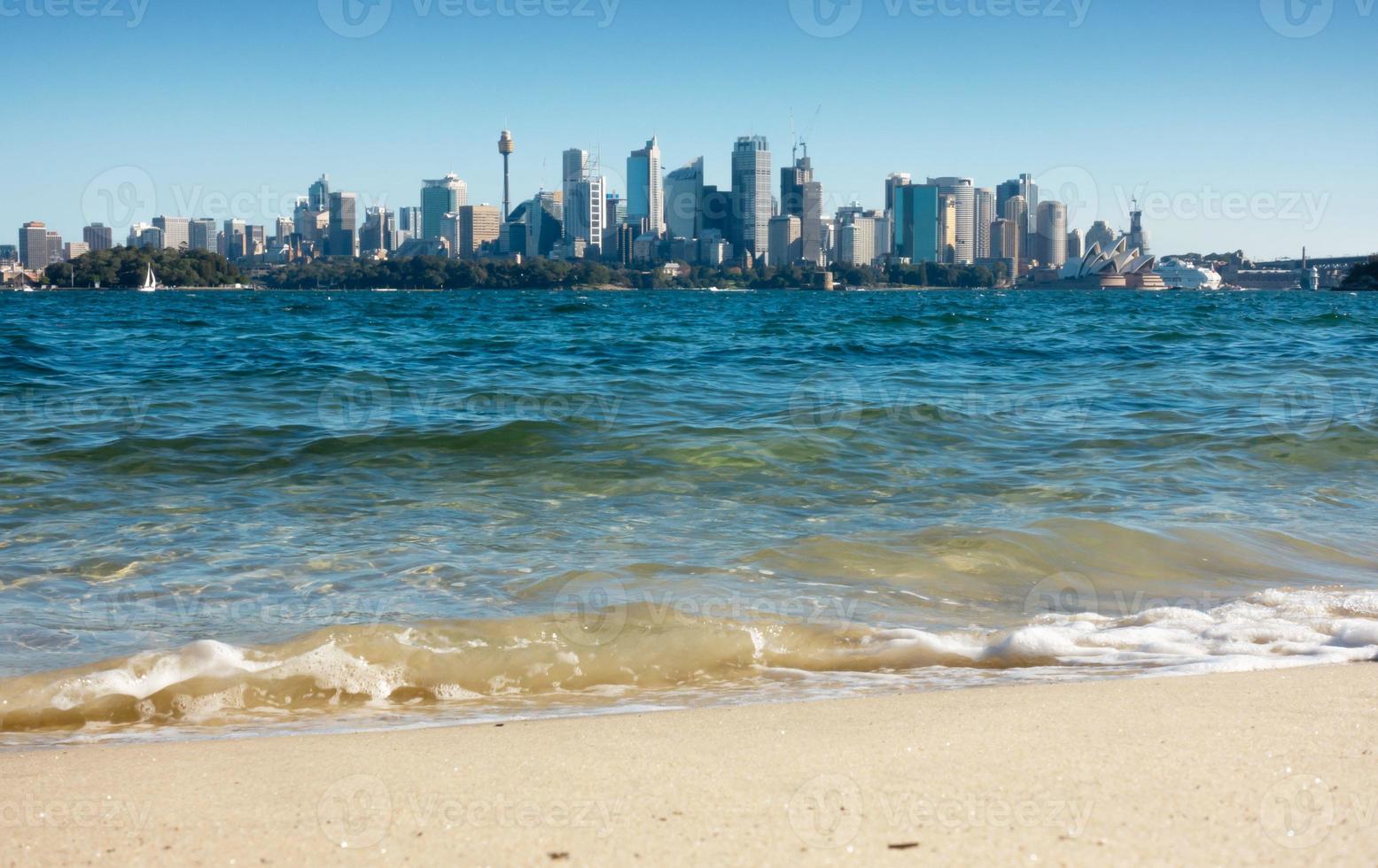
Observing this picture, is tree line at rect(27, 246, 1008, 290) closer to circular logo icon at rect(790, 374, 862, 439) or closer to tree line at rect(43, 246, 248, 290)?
tree line at rect(43, 246, 248, 290)

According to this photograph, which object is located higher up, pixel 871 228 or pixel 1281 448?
pixel 871 228

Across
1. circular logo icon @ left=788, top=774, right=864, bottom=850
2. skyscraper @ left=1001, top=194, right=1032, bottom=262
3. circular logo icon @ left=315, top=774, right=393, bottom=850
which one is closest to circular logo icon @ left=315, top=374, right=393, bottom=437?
circular logo icon @ left=315, top=774, right=393, bottom=850

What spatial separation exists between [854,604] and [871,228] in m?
192

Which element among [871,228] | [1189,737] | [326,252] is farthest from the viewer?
[871,228]

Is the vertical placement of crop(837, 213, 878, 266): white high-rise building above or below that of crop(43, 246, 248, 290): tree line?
above

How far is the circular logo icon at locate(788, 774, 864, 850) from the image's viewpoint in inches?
98.3

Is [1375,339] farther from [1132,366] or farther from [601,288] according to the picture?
[601,288]

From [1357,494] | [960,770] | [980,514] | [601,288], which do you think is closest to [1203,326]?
[1357,494]

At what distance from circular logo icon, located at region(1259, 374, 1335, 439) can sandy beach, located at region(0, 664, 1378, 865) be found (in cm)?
901

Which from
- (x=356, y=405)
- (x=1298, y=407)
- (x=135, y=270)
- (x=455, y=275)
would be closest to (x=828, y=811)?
(x=356, y=405)

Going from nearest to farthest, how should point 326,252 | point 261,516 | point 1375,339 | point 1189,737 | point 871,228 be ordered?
point 1189,737, point 261,516, point 1375,339, point 326,252, point 871,228

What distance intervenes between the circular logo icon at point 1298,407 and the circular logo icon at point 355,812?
35.5 ft

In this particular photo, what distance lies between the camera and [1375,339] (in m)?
27.4

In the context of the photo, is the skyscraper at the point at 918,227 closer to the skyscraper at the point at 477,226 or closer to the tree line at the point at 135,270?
the skyscraper at the point at 477,226
